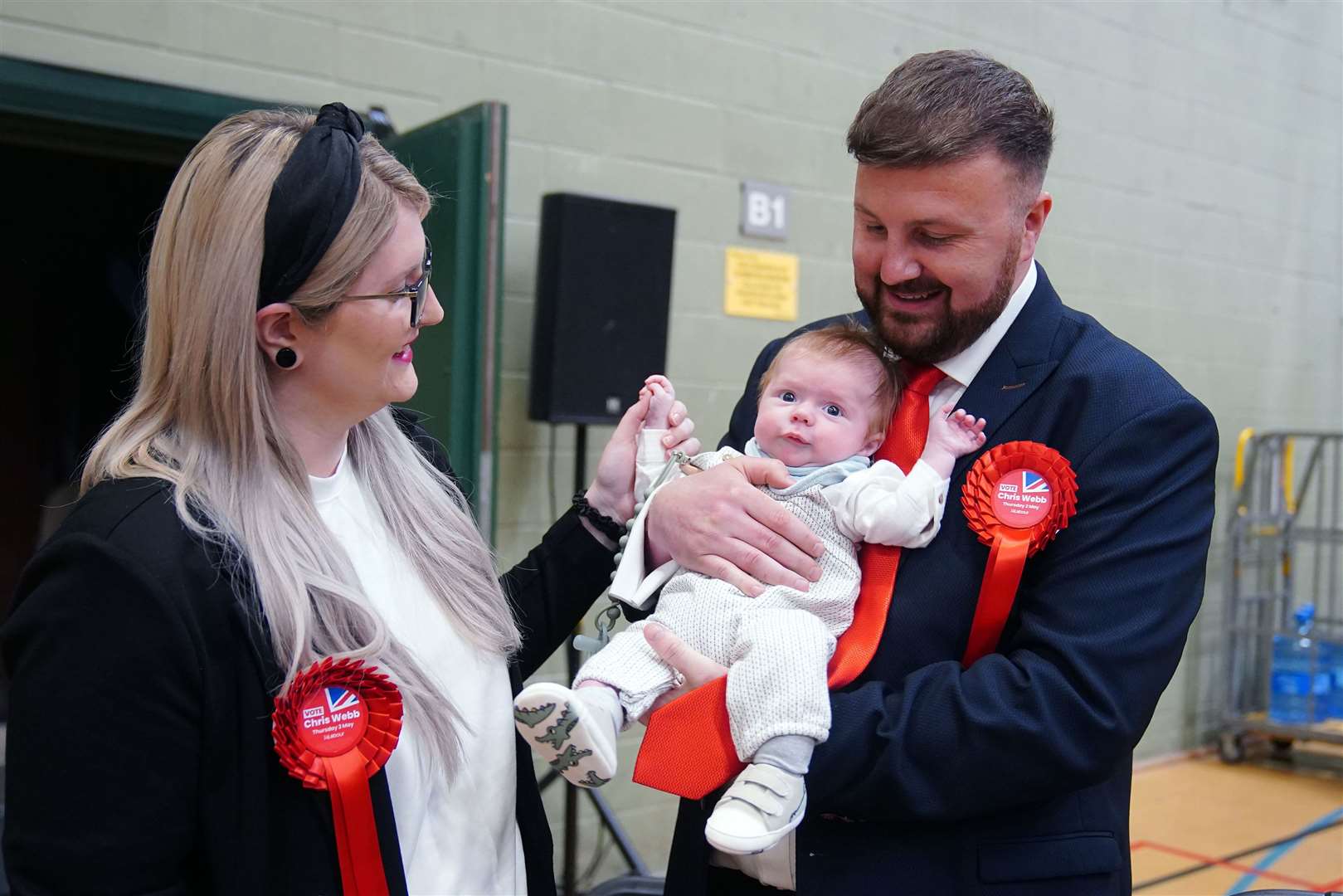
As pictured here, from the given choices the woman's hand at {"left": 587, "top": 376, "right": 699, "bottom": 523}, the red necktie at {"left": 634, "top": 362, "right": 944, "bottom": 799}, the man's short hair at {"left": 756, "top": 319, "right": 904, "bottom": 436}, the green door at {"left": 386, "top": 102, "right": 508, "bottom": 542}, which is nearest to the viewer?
the red necktie at {"left": 634, "top": 362, "right": 944, "bottom": 799}

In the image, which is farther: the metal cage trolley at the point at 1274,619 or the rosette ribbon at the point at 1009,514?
the metal cage trolley at the point at 1274,619

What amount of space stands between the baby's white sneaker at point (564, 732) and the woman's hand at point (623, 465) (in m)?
0.46

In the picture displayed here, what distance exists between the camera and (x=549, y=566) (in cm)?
175

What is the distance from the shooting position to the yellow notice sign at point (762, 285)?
12.8ft

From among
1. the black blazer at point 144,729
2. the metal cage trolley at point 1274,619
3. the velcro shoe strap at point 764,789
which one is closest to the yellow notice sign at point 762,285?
the metal cage trolley at point 1274,619

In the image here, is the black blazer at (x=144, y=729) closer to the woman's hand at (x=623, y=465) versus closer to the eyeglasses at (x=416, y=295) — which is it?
the eyeglasses at (x=416, y=295)

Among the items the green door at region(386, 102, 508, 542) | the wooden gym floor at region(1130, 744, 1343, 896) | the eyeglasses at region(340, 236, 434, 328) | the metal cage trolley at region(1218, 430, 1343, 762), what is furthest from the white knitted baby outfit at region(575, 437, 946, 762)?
the metal cage trolley at region(1218, 430, 1343, 762)

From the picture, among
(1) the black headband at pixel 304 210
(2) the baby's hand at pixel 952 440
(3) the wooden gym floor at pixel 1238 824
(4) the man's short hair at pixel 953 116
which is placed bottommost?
(3) the wooden gym floor at pixel 1238 824

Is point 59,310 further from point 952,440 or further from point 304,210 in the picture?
point 952,440

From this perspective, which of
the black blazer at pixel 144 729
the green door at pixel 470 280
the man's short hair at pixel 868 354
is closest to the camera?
the black blazer at pixel 144 729

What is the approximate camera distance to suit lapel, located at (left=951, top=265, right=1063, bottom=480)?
1.44 m

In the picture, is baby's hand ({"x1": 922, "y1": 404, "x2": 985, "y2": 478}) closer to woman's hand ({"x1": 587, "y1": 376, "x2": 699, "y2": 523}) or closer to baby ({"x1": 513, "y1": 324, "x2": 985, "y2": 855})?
baby ({"x1": 513, "y1": 324, "x2": 985, "y2": 855})

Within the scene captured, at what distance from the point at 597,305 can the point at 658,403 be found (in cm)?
154

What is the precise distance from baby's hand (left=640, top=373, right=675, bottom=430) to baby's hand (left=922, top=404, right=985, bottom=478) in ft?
1.48
